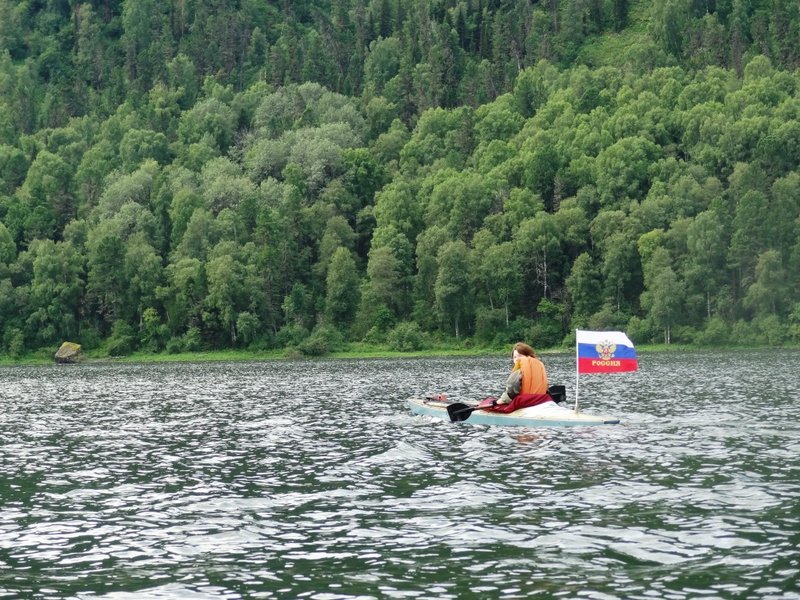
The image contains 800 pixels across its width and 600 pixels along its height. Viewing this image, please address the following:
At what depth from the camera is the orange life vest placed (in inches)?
1917

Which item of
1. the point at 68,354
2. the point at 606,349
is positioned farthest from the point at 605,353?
the point at 68,354

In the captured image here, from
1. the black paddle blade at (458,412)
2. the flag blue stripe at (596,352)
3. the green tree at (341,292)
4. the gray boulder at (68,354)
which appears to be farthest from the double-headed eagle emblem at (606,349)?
the gray boulder at (68,354)

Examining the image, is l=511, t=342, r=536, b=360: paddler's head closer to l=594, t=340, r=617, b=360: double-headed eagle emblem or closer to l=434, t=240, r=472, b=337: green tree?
l=594, t=340, r=617, b=360: double-headed eagle emblem

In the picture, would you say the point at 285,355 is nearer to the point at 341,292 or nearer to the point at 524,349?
the point at 341,292

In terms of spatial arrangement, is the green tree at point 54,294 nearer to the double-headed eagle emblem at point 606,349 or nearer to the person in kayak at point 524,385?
the person in kayak at point 524,385

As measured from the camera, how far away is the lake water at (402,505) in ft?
70.4

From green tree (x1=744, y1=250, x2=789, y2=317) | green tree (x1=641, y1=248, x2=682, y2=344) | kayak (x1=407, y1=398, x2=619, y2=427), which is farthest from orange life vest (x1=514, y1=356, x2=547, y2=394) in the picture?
green tree (x1=744, y1=250, x2=789, y2=317)

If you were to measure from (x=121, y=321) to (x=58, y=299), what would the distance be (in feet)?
35.6

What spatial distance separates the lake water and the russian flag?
9.31 feet

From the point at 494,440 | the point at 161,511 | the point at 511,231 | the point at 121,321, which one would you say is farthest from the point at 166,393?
the point at 511,231

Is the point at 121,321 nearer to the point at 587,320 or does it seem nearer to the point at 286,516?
the point at 587,320

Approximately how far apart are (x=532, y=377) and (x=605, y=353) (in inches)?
139

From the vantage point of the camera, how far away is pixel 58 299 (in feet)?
579

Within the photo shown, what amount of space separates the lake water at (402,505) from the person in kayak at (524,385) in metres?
1.39
